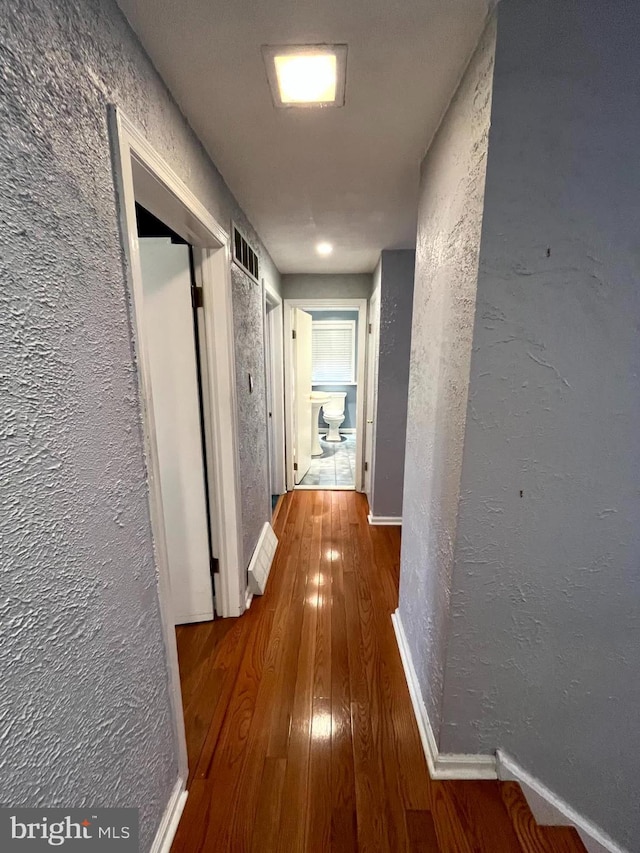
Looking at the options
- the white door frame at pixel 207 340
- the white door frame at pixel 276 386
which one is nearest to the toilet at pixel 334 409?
the white door frame at pixel 276 386

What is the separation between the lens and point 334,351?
562cm

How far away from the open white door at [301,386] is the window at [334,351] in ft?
6.06

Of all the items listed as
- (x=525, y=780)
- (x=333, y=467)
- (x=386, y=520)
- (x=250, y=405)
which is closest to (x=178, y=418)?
(x=250, y=405)

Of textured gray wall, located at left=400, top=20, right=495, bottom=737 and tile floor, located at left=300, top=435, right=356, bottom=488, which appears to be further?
tile floor, located at left=300, top=435, right=356, bottom=488

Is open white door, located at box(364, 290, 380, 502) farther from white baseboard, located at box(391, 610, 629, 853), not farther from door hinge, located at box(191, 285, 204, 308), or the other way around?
white baseboard, located at box(391, 610, 629, 853)

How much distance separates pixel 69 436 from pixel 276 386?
273 cm

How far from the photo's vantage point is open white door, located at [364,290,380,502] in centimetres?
282

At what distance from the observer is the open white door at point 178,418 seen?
4.87 ft

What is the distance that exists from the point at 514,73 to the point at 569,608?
139cm

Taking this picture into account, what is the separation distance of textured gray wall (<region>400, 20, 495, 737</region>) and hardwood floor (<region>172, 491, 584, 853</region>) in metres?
0.20

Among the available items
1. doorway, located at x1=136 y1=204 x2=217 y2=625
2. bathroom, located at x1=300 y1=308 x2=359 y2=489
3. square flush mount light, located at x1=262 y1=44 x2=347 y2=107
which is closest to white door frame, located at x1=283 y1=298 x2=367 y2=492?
bathroom, located at x1=300 y1=308 x2=359 y2=489

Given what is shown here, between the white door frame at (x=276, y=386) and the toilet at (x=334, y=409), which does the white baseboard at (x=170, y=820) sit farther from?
the toilet at (x=334, y=409)

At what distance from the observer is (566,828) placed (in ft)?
3.41

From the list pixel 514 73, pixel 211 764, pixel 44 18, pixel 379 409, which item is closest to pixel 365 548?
pixel 379 409
